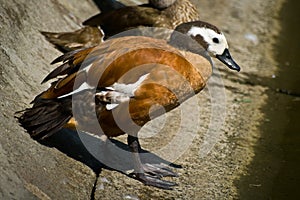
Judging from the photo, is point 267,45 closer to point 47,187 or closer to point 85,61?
point 85,61

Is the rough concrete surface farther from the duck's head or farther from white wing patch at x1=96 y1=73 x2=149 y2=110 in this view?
the duck's head

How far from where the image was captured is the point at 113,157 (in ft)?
16.8

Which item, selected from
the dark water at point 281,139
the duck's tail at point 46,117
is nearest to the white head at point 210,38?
the dark water at point 281,139

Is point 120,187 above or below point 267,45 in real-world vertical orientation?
above

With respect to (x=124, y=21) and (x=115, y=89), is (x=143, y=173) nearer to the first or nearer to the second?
(x=115, y=89)

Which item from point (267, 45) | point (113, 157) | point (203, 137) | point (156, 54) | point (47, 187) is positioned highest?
point (156, 54)

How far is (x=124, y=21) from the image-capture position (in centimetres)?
623

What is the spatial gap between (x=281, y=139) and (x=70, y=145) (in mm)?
1856

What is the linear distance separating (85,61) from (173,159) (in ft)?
3.86

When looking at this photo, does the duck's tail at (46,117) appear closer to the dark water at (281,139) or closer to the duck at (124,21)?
the dark water at (281,139)

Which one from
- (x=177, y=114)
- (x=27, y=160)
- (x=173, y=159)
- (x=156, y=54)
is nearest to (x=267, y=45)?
(x=177, y=114)

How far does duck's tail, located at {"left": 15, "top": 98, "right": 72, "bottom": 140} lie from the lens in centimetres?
457

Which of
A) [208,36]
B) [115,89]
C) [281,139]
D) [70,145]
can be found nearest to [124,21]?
[208,36]

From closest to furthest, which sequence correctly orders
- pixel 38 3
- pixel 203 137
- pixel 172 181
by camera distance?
pixel 172 181
pixel 203 137
pixel 38 3
